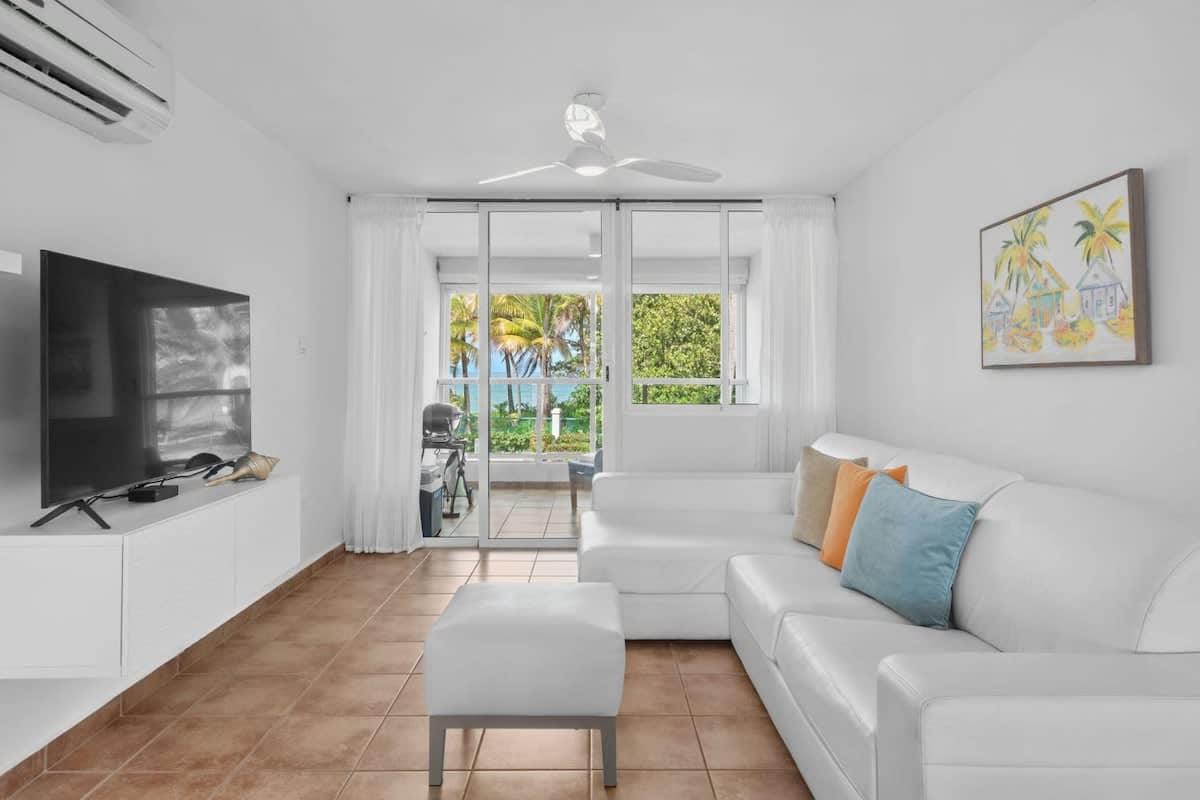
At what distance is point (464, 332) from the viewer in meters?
4.89

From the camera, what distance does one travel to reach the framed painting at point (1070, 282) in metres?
2.10

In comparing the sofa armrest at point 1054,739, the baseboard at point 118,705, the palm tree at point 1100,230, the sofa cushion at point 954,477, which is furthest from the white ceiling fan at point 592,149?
the baseboard at point 118,705

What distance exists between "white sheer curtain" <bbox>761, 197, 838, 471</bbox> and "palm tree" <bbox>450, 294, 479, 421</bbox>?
2.08m

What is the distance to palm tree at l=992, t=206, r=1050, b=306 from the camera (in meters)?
2.53

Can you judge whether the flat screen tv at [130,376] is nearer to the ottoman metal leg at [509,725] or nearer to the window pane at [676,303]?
the ottoman metal leg at [509,725]

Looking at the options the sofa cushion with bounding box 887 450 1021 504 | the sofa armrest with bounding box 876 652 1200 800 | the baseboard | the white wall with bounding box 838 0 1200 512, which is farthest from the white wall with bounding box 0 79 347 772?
the white wall with bounding box 838 0 1200 512

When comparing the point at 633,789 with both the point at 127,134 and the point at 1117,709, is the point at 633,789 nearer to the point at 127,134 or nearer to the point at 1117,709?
the point at 1117,709

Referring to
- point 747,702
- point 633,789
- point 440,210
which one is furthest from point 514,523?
point 633,789

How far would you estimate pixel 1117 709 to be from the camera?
115 centimetres

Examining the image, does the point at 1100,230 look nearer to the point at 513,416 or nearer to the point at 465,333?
the point at 513,416

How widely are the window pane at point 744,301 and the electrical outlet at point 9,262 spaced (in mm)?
3951

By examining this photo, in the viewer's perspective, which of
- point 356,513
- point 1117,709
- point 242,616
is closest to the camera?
point 1117,709

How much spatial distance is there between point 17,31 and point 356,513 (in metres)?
3.38

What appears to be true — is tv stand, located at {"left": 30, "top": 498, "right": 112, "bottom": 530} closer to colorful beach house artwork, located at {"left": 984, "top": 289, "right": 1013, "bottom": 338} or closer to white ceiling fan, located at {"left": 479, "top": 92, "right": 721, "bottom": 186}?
white ceiling fan, located at {"left": 479, "top": 92, "right": 721, "bottom": 186}
